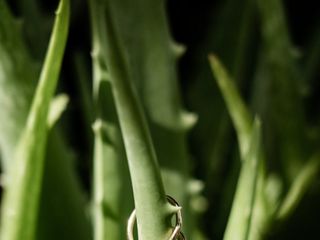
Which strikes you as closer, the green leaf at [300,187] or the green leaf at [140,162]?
the green leaf at [140,162]

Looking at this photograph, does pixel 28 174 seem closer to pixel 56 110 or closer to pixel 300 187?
pixel 56 110

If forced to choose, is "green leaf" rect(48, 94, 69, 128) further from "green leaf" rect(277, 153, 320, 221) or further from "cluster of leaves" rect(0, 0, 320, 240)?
"green leaf" rect(277, 153, 320, 221)

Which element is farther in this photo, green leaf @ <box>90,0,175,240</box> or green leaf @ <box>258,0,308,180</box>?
green leaf @ <box>258,0,308,180</box>

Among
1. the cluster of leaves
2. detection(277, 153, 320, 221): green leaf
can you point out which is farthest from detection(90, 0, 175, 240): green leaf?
detection(277, 153, 320, 221): green leaf

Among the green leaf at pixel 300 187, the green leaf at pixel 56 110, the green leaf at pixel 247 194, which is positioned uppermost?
the green leaf at pixel 56 110

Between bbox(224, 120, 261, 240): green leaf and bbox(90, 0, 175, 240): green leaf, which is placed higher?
bbox(90, 0, 175, 240): green leaf

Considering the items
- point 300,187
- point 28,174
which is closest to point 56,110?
point 28,174

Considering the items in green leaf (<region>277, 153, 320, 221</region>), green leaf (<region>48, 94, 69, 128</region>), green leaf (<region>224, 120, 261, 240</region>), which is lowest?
green leaf (<region>277, 153, 320, 221</region>)

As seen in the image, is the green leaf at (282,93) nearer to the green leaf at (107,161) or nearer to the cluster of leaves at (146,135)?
the cluster of leaves at (146,135)

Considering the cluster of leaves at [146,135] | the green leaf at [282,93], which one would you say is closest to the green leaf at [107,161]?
the cluster of leaves at [146,135]
